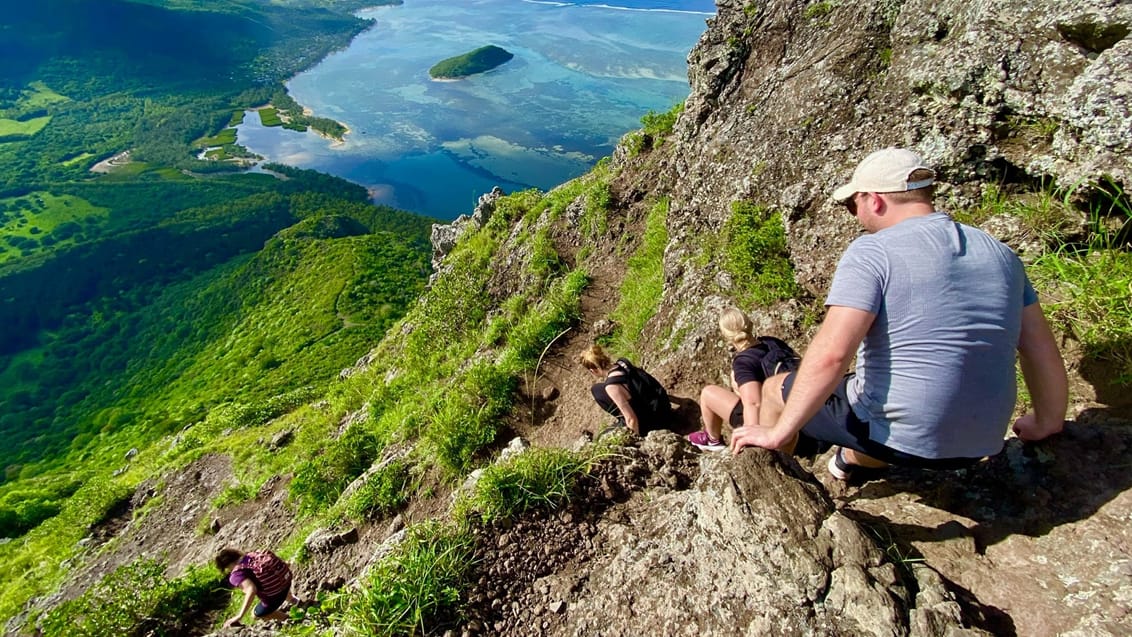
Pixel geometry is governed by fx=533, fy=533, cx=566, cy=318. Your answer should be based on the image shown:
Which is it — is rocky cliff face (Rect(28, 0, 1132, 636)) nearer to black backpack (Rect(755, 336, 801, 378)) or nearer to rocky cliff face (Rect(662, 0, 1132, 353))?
rocky cliff face (Rect(662, 0, 1132, 353))

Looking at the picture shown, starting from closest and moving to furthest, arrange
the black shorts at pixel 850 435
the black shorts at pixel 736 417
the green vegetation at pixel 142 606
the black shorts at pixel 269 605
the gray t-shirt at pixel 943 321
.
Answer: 1. the gray t-shirt at pixel 943 321
2. the black shorts at pixel 850 435
3. the black shorts at pixel 736 417
4. the black shorts at pixel 269 605
5. the green vegetation at pixel 142 606

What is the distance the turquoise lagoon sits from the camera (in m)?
111

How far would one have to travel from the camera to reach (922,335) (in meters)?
3.02

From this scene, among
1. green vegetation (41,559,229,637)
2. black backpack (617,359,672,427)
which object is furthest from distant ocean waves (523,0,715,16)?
green vegetation (41,559,229,637)

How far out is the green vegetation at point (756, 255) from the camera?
6.84m

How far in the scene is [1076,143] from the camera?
503 centimetres

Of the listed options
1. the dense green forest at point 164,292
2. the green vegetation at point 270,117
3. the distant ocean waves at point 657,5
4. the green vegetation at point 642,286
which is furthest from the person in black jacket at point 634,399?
the green vegetation at point 270,117

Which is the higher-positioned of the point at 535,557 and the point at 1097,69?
the point at 1097,69

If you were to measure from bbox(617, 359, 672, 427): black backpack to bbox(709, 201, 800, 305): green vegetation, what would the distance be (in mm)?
1852

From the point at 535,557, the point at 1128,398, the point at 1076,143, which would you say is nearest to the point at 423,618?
the point at 535,557

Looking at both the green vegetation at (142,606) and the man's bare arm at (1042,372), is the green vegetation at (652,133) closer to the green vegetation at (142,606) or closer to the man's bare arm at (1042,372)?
the man's bare arm at (1042,372)

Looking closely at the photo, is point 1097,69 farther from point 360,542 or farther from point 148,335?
point 148,335

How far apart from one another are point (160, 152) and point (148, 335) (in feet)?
337

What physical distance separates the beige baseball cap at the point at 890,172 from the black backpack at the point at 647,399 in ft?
10.2
